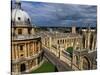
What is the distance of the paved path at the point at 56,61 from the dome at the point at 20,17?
391mm

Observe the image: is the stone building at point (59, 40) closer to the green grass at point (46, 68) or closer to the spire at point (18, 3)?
the green grass at point (46, 68)

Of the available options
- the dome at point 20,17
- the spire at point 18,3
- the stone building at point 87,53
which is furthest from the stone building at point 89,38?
the spire at point 18,3

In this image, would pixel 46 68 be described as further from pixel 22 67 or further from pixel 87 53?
pixel 87 53

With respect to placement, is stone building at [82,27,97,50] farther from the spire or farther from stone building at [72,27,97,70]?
the spire

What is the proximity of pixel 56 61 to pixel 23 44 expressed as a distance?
453 mm

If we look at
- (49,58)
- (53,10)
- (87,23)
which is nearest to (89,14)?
(87,23)

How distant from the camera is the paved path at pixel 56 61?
7.68 ft

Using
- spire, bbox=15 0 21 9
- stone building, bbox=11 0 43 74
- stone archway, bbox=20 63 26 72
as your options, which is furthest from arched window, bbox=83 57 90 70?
spire, bbox=15 0 21 9

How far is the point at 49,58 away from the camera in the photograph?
2350mm

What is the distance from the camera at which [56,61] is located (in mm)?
2377

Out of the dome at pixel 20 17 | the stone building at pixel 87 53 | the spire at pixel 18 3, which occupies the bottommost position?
the stone building at pixel 87 53

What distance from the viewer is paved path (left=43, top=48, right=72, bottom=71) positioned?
2.34 m

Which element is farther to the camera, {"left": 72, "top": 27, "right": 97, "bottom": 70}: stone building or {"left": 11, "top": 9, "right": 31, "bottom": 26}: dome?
{"left": 72, "top": 27, "right": 97, "bottom": 70}: stone building

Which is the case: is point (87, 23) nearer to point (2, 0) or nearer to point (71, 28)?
point (71, 28)
